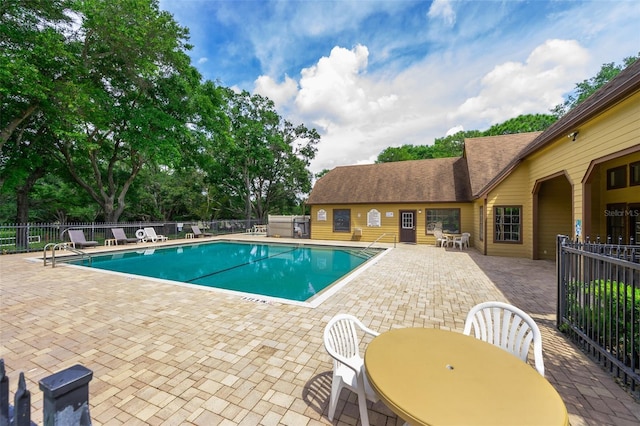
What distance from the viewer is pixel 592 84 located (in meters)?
23.7

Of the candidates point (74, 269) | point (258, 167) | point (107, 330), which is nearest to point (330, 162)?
point (258, 167)

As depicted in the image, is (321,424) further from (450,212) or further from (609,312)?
(450,212)

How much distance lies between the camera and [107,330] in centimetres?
379

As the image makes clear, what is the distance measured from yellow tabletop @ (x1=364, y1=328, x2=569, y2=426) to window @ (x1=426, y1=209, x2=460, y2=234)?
13.2m

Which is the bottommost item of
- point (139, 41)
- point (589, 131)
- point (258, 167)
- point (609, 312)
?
point (609, 312)

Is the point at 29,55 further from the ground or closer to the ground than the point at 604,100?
further from the ground

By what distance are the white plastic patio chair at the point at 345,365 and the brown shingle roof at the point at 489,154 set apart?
11.7 m

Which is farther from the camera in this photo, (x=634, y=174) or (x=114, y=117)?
(x=114, y=117)

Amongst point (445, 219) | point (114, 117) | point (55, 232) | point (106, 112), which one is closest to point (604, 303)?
point (445, 219)

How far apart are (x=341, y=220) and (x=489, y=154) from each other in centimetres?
891

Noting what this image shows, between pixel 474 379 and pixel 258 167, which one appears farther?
pixel 258 167

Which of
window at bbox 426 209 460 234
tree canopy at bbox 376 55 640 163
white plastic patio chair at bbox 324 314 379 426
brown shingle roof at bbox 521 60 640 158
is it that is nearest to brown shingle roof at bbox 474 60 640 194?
brown shingle roof at bbox 521 60 640 158

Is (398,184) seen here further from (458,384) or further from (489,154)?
(458,384)

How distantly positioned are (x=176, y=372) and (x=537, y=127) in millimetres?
36396
